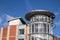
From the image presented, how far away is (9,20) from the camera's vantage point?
73938mm

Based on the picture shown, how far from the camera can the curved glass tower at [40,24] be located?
68.1m

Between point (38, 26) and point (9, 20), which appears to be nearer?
point (38, 26)

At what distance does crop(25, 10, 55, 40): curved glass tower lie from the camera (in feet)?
224

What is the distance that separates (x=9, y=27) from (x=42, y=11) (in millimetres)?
12896

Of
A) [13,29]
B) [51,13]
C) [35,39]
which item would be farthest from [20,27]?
[51,13]

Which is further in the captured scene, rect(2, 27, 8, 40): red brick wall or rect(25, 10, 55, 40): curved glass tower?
rect(2, 27, 8, 40): red brick wall

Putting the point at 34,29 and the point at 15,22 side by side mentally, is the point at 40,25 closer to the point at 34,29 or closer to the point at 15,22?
the point at 34,29

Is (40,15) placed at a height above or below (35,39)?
above

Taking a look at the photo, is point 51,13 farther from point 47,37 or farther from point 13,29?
point 13,29

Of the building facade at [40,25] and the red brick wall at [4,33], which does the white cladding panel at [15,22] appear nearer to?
the red brick wall at [4,33]

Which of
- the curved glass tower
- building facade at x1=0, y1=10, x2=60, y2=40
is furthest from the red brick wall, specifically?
the curved glass tower

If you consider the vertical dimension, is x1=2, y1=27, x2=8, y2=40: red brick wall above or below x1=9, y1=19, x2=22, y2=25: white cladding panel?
below

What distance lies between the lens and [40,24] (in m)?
68.9

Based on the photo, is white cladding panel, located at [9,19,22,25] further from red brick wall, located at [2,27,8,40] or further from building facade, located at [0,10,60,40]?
red brick wall, located at [2,27,8,40]
